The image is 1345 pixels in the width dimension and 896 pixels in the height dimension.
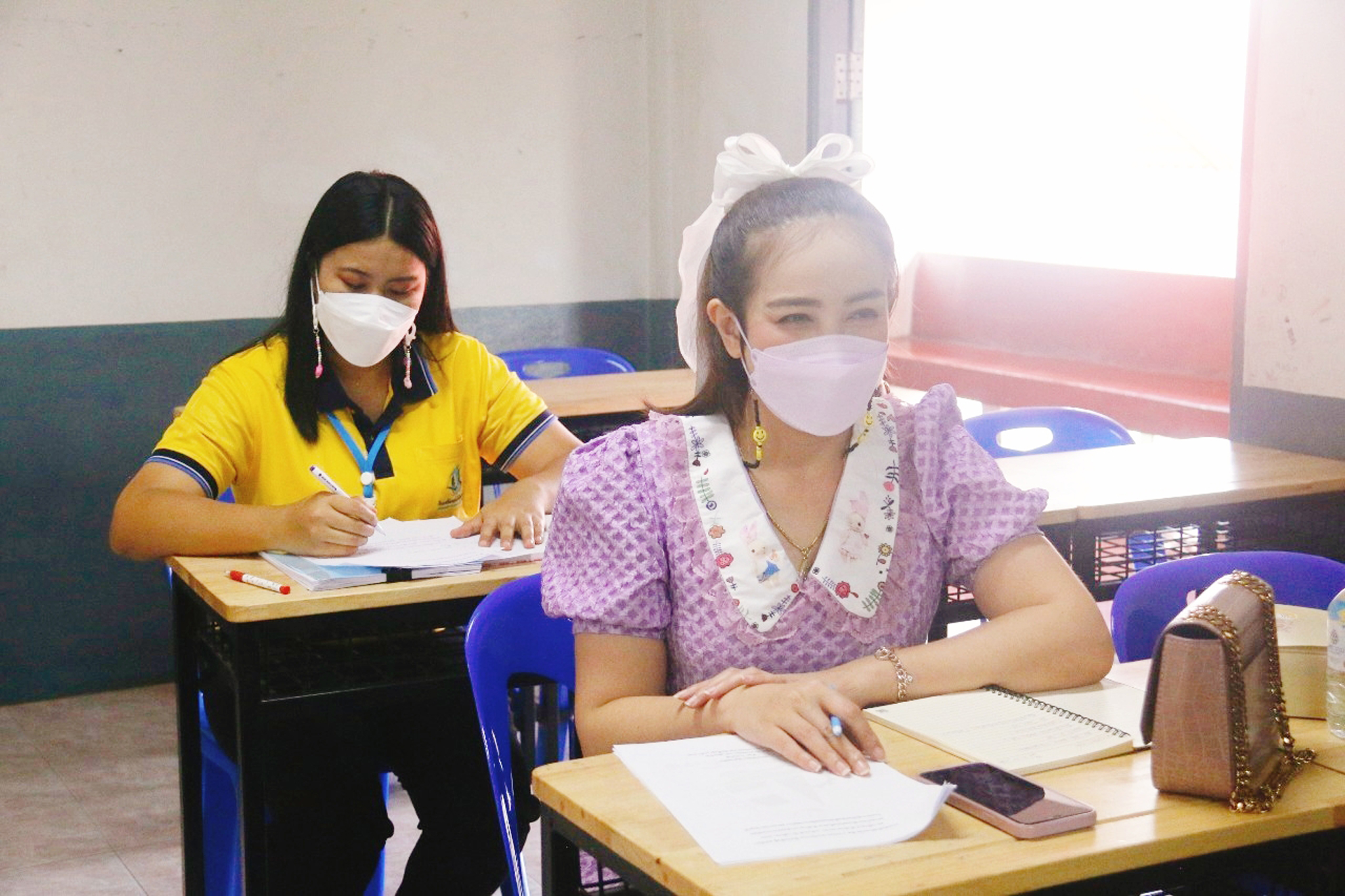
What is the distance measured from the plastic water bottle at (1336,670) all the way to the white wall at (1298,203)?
64.8 inches

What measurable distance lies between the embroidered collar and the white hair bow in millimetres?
190

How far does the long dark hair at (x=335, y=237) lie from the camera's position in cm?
260

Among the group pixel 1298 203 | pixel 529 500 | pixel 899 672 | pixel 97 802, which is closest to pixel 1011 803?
pixel 899 672

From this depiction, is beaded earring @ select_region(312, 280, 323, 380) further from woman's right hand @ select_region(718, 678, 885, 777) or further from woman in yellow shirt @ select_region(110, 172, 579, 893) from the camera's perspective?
woman's right hand @ select_region(718, 678, 885, 777)

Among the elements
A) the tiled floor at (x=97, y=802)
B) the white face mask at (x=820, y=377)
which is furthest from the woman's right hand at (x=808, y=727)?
the tiled floor at (x=97, y=802)

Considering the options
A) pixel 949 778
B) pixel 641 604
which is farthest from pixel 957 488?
pixel 949 778

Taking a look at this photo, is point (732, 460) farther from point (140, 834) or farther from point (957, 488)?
point (140, 834)

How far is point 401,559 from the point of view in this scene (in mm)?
2342

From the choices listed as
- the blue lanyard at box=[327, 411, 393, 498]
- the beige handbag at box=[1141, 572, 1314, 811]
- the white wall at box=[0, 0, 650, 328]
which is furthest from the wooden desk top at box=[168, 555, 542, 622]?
the white wall at box=[0, 0, 650, 328]

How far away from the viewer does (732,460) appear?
1.84m

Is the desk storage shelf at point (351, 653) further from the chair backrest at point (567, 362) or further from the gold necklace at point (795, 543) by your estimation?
the chair backrest at point (567, 362)

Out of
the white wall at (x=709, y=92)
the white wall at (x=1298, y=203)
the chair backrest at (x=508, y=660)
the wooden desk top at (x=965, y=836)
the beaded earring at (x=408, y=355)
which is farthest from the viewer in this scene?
the white wall at (x=709, y=92)

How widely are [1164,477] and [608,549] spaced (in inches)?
62.5

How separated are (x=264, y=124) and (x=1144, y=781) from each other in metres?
3.73
